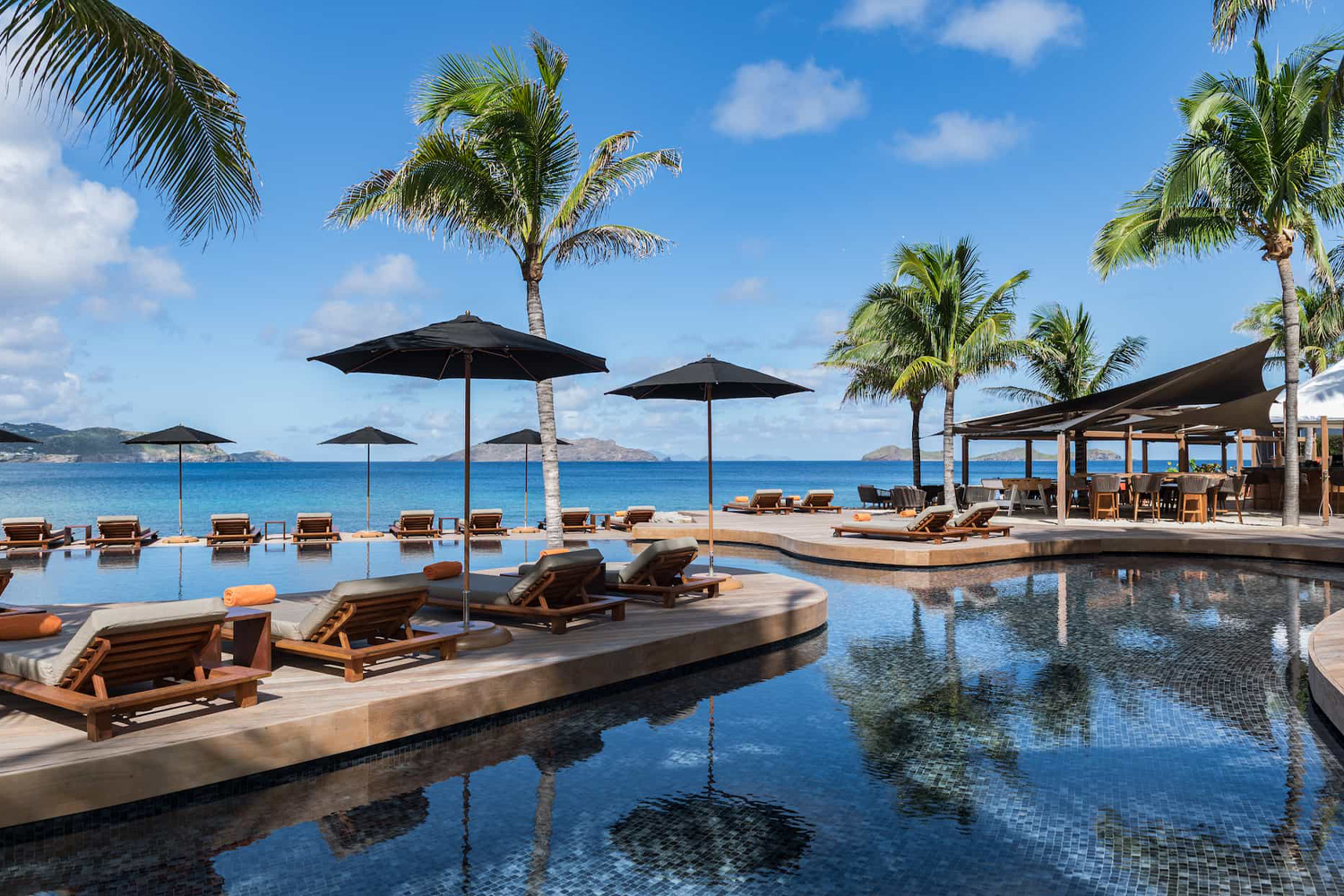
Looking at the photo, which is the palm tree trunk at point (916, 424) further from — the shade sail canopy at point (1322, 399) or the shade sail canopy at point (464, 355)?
the shade sail canopy at point (464, 355)

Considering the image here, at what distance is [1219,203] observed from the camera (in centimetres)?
1622

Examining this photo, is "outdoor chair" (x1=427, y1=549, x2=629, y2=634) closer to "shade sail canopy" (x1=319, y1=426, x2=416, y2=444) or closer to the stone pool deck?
the stone pool deck

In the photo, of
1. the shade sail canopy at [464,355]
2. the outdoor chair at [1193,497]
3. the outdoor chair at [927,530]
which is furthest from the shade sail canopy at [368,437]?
the outdoor chair at [1193,497]

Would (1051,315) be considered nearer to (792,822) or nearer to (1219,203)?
(1219,203)

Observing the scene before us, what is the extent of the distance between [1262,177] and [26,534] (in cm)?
2411

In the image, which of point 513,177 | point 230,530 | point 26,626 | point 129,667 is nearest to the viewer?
point 129,667

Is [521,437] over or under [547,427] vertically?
over

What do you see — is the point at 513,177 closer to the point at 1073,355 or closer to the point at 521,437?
the point at 521,437

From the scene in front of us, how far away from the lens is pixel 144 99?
4.71 metres

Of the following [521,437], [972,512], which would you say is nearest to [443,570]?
[972,512]

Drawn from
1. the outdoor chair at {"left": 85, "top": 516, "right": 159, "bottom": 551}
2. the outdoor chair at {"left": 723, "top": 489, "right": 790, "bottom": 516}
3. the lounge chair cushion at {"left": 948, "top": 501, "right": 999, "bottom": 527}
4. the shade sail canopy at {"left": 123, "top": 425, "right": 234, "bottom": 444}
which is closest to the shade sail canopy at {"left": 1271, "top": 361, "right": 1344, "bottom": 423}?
the lounge chair cushion at {"left": 948, "top": 501, "right": 999, "bottom": 527}

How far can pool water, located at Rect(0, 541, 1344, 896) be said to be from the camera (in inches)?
125

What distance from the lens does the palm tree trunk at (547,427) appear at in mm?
11851

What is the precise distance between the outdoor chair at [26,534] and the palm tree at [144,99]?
43.5 feet
